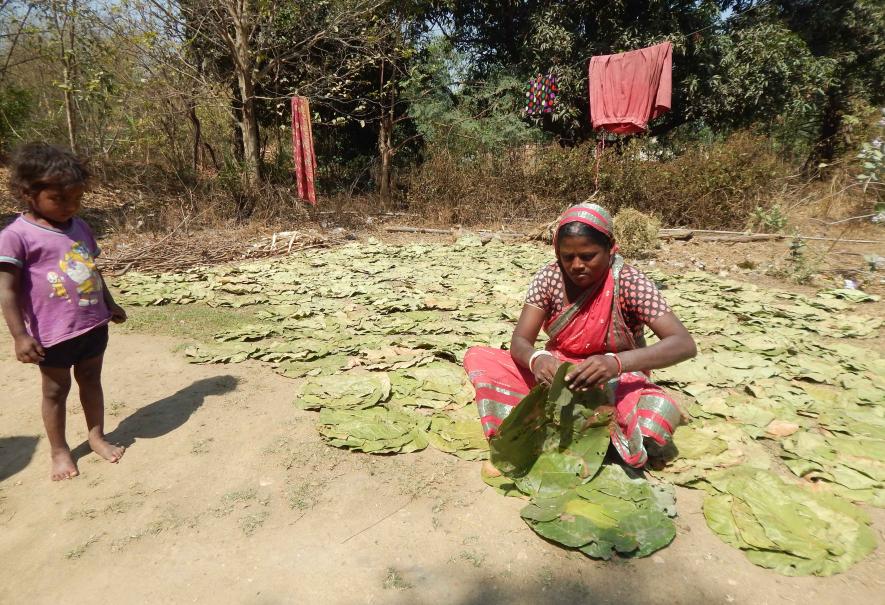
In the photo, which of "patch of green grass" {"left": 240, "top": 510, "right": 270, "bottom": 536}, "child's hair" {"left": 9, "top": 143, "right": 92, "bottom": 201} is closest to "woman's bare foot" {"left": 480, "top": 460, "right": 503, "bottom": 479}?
"patch of green grass" {"left": 240, "top": 510, "right": 270, "bottom": 536}

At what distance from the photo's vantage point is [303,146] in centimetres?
804

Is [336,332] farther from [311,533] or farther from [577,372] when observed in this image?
[577,372]

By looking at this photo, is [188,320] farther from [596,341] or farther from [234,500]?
[596,341]

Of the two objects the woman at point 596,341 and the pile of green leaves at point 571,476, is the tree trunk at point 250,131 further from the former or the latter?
the pile of green leaves at point 571,476

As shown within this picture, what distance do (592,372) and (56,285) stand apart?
203 cm

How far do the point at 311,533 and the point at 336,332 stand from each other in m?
2.05

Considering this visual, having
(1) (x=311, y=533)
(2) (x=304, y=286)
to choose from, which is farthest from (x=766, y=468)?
(2) (x=304, y=286)

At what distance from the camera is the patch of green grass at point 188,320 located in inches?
149

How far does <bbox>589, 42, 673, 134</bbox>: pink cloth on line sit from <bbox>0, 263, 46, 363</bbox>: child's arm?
776 cm

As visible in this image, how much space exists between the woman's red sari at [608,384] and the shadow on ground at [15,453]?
1.97 m

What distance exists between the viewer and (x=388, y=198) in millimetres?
10180

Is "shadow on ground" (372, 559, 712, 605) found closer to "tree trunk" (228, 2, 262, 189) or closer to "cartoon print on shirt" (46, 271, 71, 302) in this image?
"cartoon print on shirt" (46, 271, 71, 302)

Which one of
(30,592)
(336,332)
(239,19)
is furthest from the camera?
(239,19)

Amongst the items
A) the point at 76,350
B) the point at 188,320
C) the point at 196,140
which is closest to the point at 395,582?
the point at 76,350
